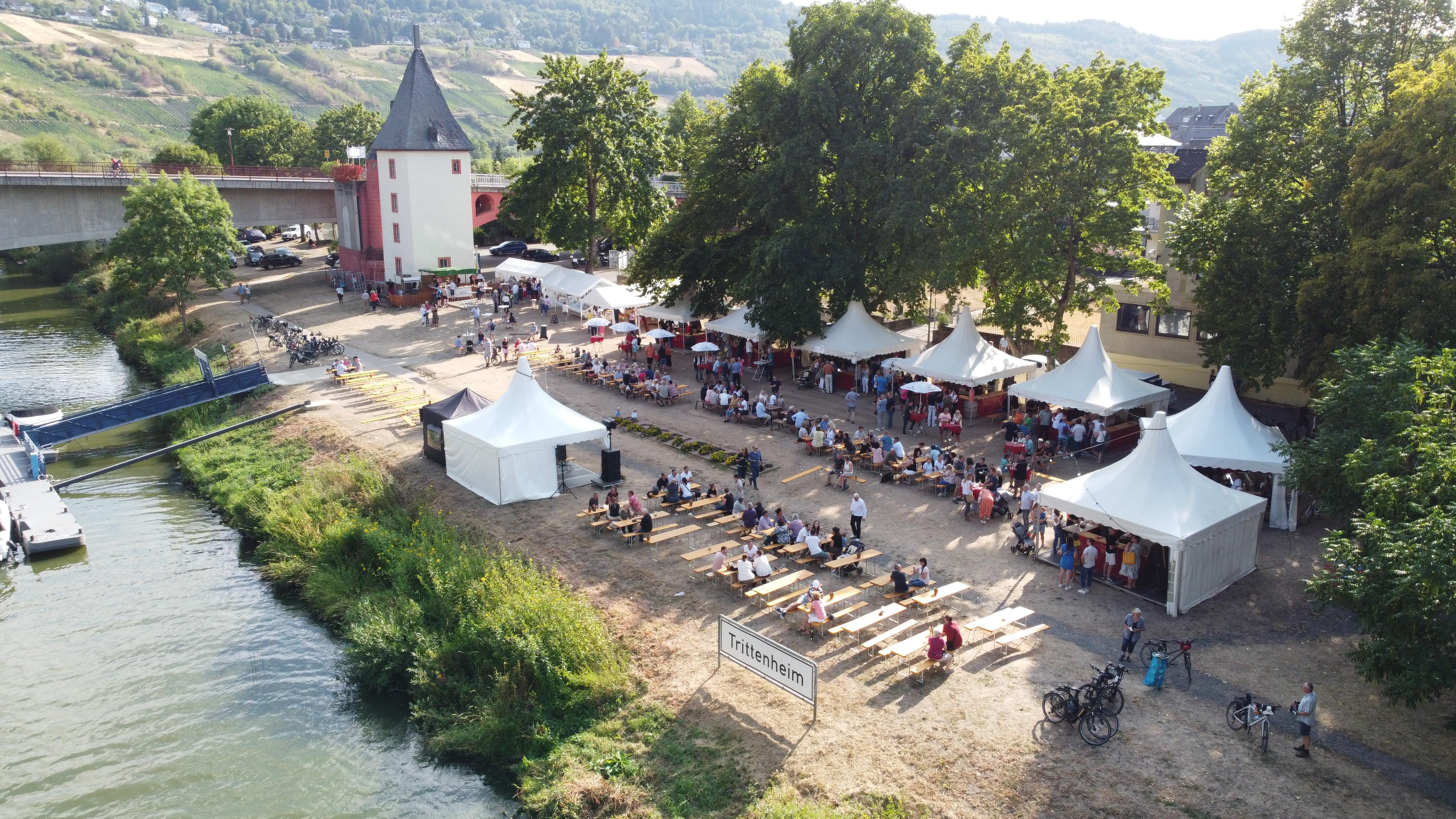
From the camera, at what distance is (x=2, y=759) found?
18.1 metres

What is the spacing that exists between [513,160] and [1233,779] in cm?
7944

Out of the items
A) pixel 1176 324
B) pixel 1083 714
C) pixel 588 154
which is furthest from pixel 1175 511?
pixel 588 154

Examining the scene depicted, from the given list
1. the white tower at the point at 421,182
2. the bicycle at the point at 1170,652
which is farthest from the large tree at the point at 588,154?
the bicycle at the point at 1170,652

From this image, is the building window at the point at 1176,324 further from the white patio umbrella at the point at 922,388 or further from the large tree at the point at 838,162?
the white patio umbrella at the point at 922,388

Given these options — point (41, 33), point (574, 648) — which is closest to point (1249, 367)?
point (574, 648)

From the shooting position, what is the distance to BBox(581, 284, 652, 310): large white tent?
45.2m

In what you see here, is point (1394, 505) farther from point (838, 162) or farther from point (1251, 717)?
point (838, 162)

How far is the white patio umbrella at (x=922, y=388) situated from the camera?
31.3 meters

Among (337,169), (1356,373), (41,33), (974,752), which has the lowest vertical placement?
(974,752)

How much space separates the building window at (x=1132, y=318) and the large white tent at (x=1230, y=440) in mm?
14476

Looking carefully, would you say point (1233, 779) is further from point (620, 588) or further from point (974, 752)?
point (620, 588)

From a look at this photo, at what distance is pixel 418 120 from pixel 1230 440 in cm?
4485

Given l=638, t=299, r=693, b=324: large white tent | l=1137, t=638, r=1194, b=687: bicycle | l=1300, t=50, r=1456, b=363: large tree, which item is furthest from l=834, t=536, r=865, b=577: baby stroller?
l=638, t=299, r=693, b=324: large white tent

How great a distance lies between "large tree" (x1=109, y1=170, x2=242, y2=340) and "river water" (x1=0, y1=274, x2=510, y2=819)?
20957 mm
